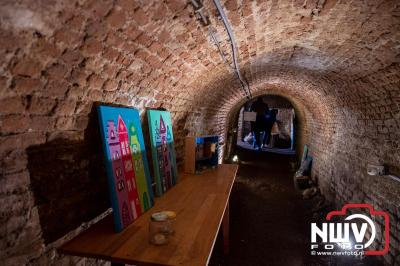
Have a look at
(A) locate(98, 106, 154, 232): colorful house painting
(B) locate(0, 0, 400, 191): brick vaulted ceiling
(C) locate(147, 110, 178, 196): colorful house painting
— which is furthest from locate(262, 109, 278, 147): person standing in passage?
(A) locate(98, 106, 154, 232): colorful house painting

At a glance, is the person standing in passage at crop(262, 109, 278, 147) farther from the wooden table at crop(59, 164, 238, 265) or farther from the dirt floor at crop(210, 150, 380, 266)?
the wooden table at crop(59, 164, 238, 265)

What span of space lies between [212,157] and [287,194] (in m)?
3.96

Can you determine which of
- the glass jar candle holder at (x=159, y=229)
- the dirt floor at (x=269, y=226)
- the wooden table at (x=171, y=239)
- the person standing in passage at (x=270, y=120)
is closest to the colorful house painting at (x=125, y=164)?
the wooden table at (x=171, y=239)

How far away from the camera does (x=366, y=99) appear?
384 centimetres

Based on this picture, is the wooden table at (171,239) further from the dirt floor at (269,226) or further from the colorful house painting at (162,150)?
the dirt floor at (269,226)

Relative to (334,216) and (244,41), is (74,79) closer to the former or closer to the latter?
(244,41)

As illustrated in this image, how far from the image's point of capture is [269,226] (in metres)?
4.99

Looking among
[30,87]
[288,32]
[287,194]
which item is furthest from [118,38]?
[287,194]

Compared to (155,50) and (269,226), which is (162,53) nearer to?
(155,50)

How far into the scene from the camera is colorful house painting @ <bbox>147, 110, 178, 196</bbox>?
292cm

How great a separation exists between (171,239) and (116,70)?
1.44 meters

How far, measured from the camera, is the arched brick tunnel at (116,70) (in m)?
1.36

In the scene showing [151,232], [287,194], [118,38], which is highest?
[118,38]

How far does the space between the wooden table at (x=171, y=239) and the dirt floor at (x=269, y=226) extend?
182 cm
